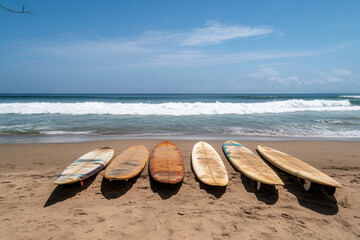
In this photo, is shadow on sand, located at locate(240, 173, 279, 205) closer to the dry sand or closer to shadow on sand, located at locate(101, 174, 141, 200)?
the dry sand

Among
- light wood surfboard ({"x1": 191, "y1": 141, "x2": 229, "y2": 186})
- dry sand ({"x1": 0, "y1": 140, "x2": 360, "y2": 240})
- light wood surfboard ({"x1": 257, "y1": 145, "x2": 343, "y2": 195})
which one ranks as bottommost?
dry sand ({"x1": 0, "y1": 140, "x2": 360, "y2": 240})

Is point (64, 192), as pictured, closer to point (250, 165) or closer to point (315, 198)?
point (250, 165)

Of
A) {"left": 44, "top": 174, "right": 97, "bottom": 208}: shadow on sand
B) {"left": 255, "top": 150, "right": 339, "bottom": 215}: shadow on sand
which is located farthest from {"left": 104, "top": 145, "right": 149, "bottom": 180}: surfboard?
{"left": 255, "top": 150, "right": 339, "bottom": 215}: shadow on sand

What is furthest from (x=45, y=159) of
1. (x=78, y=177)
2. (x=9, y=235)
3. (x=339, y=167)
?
(x=339, y=167)

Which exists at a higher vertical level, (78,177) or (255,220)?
(78,177)

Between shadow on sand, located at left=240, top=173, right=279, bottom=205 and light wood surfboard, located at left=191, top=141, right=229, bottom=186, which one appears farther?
light wood surfboard, located at left=191, top=141, right=229, bottom=186

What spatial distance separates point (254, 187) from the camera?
133 inches

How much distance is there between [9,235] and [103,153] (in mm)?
2501

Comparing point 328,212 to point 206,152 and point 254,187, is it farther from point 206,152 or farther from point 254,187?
point 206,152

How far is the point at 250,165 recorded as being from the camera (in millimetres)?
4000

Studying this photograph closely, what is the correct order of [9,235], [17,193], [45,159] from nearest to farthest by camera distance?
[9,235] < [17,193] < [45,159]

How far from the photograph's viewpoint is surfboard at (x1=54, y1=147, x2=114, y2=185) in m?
3.17

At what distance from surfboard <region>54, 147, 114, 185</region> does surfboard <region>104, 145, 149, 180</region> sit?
0.27 m

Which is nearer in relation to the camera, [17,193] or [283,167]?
[17,193]
